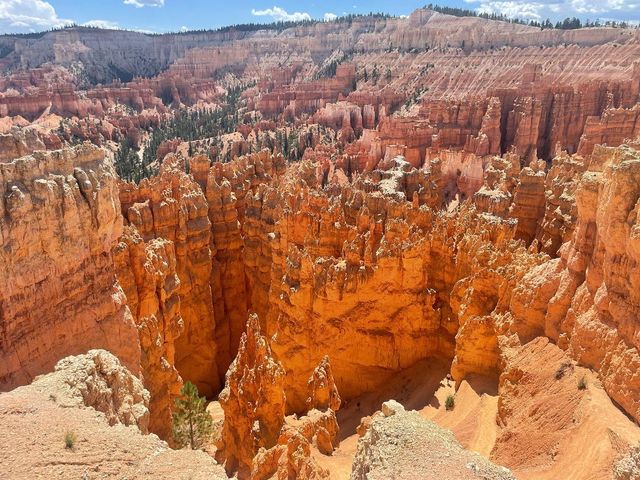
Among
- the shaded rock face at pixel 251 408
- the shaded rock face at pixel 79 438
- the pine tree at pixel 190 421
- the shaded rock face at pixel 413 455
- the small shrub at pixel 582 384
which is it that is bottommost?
the pine tree at pixel 190 421

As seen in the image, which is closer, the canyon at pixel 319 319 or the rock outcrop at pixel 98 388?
the rock outcrop at pixel 98 388

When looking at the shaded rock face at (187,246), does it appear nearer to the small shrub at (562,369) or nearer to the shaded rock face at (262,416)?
the shaded rock face at (262,416)

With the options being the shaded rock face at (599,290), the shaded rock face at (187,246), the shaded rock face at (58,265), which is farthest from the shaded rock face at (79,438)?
the shaded rock face at (187,246)

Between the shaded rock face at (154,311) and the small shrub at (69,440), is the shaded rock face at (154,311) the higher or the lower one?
the lower one

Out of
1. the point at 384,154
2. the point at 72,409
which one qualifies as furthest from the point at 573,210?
the point at 384,154

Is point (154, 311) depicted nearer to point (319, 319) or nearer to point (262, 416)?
point (262, 416)

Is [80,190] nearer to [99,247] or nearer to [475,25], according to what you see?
[99,247]

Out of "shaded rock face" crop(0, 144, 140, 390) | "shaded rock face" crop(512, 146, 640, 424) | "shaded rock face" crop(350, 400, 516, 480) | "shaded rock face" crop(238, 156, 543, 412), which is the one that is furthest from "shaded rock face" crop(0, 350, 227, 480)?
"shaded rock face" crop(238, 156, 543, 412)

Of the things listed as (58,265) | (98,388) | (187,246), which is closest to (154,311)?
(58,265)
